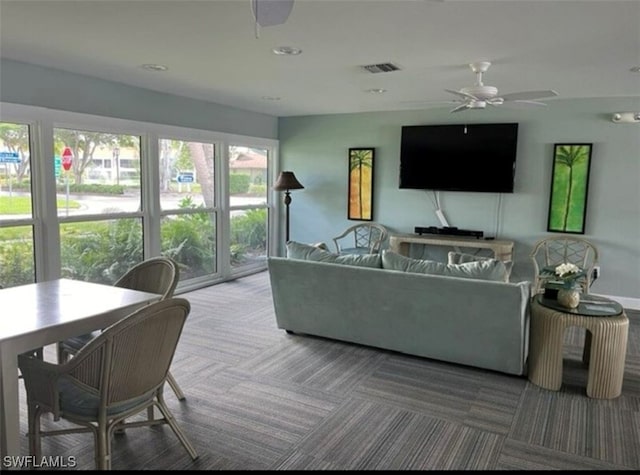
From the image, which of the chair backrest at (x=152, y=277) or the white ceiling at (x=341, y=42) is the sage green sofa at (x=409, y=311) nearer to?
the chair backrest at (x=152, y=277)

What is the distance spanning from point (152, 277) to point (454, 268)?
2161 mm

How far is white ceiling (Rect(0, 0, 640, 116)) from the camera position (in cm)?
269

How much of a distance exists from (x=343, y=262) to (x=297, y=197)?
12.4ft

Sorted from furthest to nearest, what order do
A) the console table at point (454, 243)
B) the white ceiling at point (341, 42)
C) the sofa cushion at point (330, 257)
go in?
the console table at point (454, 243) < the sofa cushion at point (330, 257) < the white ceiling at point (341, 42)

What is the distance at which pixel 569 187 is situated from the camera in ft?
18.3

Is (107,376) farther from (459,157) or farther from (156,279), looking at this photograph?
(459,157)

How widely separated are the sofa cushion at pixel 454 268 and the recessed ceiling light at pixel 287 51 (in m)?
1.70

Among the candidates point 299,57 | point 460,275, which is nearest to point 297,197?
point 299,57

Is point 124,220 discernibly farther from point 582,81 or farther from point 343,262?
point 582,81

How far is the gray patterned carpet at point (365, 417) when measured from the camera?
2.46m

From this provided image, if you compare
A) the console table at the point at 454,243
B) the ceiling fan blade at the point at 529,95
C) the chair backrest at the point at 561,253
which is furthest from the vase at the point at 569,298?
the console table at the point at 454,243

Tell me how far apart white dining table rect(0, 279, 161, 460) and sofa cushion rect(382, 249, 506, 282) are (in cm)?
184

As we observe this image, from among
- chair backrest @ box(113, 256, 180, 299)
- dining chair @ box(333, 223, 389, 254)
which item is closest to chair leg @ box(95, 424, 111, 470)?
chair backrest @ box(113, 256, 180, 299)

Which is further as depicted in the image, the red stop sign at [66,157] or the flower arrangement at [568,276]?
the red stop sign at [66,157]
